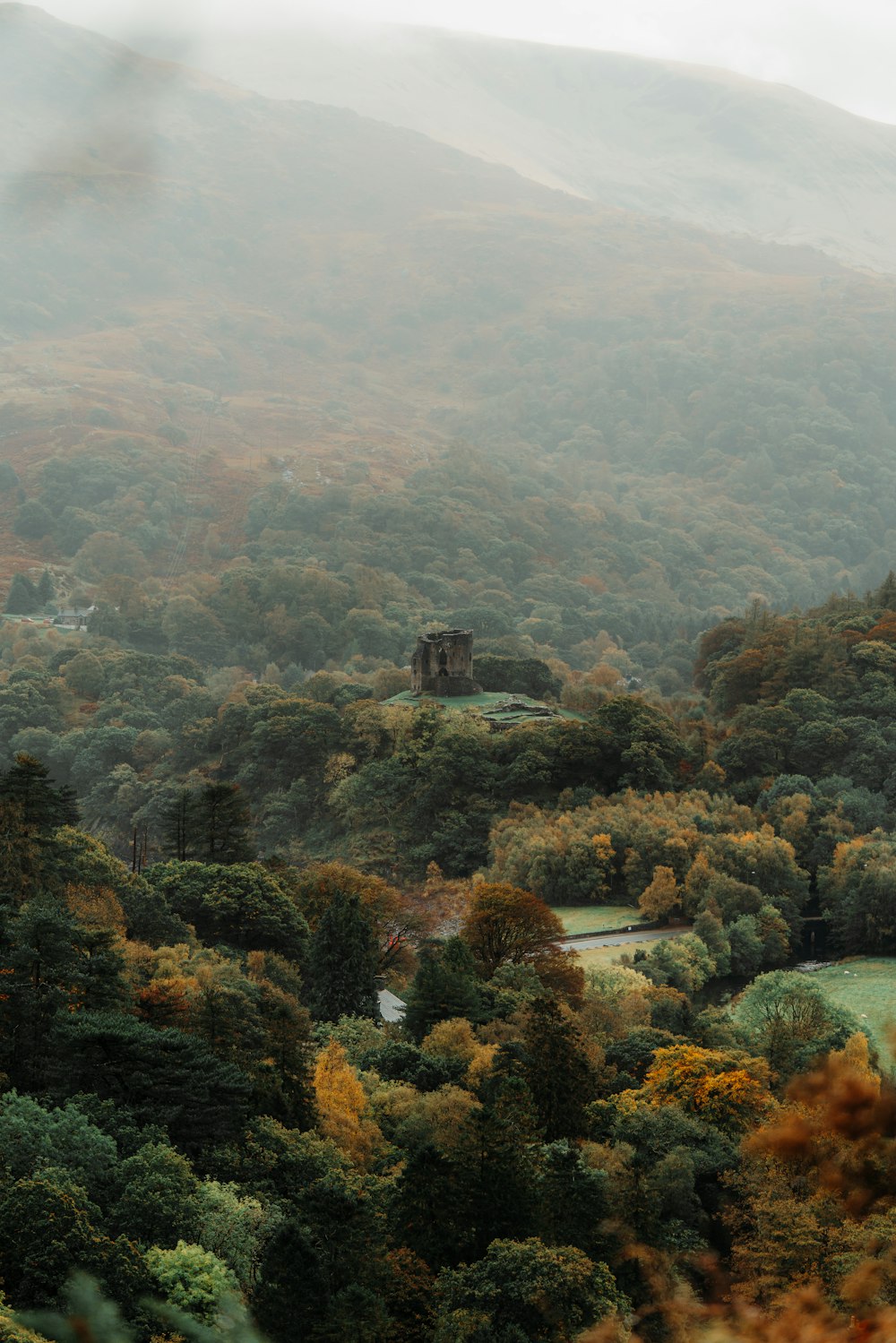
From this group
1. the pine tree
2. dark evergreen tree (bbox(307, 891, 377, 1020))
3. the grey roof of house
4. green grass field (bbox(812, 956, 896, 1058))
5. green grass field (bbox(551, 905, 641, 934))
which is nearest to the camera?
the pine tree

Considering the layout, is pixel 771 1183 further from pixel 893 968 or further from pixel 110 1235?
pixel 893 968

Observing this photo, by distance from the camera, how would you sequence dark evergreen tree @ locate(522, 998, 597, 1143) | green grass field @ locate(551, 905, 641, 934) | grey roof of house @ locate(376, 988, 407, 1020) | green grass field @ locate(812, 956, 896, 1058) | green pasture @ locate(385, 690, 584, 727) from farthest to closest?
green pasture @ locate(385, 690, 584, 727) < green grass field @ locate(551, 905, 641, 934) < green grass field @ locate(812, 956, 896, 1058) < grey roof of house @ locate(376, 988, 407, 1020) < dark evergreen tree @ locate(522, 998, 597, 1143)

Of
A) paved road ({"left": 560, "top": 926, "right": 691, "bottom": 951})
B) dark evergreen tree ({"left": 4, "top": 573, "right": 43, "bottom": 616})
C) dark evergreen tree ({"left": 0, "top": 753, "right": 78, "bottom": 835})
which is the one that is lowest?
dark evergreen tree ({"left": 4, "top": 573, "right": 43, "bottom": 616})

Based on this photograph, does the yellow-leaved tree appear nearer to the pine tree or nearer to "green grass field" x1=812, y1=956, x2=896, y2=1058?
the pine tree

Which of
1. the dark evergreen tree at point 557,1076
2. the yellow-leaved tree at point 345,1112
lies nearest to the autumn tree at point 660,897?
the dark evergreen tree at point 557,1076

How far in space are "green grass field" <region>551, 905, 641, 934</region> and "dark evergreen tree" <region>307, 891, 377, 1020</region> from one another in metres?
14.6

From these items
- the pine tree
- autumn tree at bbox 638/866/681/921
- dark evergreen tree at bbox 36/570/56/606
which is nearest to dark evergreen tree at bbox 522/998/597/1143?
the pine tree

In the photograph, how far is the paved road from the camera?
47031mm

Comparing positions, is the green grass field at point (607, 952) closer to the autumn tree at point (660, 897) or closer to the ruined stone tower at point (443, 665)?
the autumn tree at point (660, 897)

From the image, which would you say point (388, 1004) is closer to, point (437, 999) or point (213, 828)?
point (213, 828)

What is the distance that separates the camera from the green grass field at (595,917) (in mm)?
49844

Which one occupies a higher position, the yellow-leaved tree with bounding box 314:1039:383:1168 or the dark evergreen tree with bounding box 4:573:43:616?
the yellow-leaved tree with bounding box 314:1039:383:1168

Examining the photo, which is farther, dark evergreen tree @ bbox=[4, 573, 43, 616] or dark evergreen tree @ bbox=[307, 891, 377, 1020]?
dark evergreen tree @ bbox=[4, 573, 43, 616]

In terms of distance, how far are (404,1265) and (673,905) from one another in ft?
104
